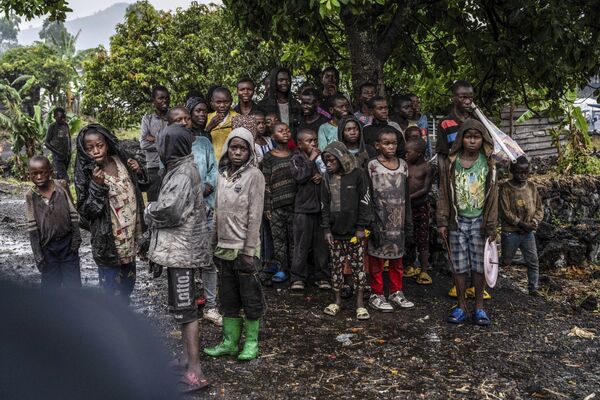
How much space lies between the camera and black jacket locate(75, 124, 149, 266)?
4266 millimetres

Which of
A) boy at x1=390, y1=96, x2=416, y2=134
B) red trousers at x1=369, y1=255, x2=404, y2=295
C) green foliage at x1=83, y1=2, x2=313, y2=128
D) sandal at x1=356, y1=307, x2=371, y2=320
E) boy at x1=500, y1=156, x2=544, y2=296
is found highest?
green foliage at x1=83, y1=2, x2=313, y2=128

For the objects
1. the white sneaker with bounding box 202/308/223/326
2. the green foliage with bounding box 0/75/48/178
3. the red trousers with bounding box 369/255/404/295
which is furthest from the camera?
the green foliage with bounding box 0/75/48/178

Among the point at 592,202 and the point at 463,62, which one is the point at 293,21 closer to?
the point at 463,62

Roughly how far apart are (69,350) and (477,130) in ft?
15.0

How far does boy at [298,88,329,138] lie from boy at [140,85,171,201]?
5.24ft

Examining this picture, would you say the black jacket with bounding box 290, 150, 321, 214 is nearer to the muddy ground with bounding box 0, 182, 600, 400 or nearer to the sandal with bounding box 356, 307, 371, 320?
the muddy ground with bounding box 0, 182, 600, 400

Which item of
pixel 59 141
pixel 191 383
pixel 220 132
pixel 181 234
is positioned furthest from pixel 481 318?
pixel 59 141

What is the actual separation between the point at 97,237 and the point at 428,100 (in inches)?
348

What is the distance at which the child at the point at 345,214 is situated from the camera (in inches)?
213

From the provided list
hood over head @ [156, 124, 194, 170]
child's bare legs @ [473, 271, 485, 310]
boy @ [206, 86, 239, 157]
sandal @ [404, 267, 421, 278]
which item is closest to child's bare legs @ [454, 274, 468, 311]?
child's bare legs @ [473, 271, 485, 310]

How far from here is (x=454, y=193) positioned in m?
5.33

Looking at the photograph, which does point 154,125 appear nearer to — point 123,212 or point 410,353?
point 123,212

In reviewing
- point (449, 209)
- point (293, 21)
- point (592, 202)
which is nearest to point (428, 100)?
point (592, 202)

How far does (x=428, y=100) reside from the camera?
11844 mm
